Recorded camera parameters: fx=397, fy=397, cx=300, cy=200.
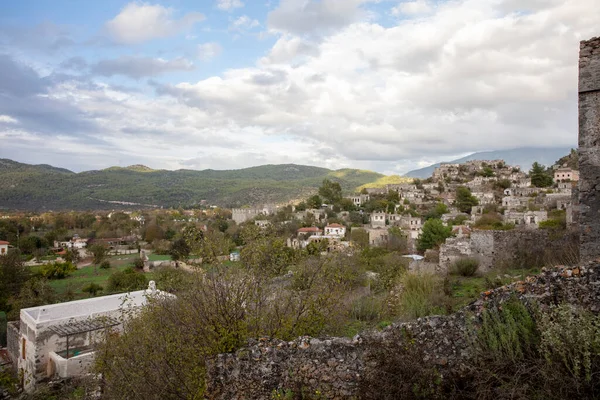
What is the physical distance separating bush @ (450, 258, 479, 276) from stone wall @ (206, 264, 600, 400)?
1000cm

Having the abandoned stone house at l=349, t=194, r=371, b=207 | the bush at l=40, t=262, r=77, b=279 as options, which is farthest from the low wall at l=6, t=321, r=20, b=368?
the abandoned stone house at l=349, t=194, r=371, b=207

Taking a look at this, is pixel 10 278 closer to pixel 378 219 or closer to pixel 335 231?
pixel 335 231

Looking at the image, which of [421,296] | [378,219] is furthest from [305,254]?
[378,219]

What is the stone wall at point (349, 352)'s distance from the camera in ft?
14.7

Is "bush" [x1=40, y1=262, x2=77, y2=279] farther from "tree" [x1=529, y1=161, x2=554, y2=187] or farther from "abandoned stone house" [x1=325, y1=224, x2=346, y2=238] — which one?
"tree" [x1=529, y1=161, x2=554, y2=187]

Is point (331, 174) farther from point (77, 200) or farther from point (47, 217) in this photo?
point (47, 217)

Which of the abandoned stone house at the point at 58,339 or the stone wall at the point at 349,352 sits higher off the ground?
the stone wall at the point at 349,352

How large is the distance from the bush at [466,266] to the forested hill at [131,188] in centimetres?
9787

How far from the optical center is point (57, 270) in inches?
1607

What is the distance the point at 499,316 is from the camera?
4.45 m

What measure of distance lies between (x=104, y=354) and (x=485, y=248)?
1308 centimetres

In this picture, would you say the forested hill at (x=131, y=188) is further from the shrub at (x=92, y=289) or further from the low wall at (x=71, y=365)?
the low wall at (x=71, y=365)

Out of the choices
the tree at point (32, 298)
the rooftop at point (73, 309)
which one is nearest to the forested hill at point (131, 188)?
the tree at point (32, 298)

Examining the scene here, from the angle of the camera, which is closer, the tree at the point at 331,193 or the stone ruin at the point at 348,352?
the stone ruin at the point at 348,352
